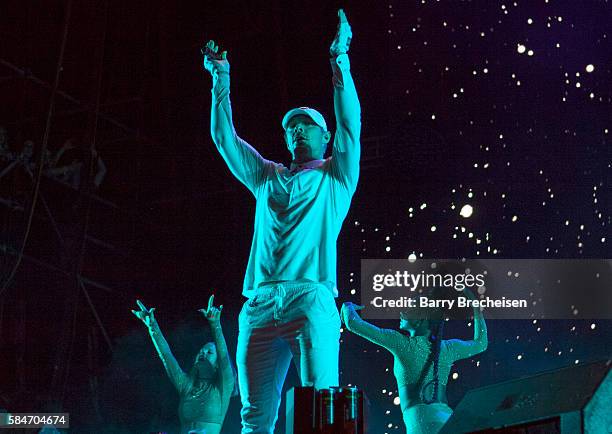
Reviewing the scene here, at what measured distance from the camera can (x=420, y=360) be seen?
19.6ft

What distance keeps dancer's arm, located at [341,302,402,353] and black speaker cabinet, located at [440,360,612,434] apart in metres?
2.74

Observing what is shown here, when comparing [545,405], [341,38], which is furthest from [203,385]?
[545,405]

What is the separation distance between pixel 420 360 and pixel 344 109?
7.51 ft

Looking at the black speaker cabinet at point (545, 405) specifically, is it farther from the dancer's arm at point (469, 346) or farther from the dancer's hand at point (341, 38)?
the dancer's arm at point (469, 346)

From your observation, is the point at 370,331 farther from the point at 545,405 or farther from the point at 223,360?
the point at 545,405

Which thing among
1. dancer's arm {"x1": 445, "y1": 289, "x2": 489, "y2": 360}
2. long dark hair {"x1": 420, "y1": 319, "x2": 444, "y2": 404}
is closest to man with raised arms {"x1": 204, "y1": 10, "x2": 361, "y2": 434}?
long dark hair {"x1": 420, "y1": 319, "x2": 444, "y2": 404}

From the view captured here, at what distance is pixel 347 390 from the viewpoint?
10.2 feet

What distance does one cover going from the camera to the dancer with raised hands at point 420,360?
18.8 ft

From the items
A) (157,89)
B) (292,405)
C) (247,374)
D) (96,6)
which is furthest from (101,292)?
(292,405)

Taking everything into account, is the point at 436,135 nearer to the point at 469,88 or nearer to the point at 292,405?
the point at 469,88

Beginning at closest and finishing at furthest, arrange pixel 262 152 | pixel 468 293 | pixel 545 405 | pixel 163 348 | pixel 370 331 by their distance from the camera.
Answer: pixel 545 405, pixel 370 331, pixel 163 348, pixel 468 293, pixel 262 152

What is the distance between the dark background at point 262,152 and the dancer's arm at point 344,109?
3592mm

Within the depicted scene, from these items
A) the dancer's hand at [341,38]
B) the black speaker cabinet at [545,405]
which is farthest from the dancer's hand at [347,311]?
the black speaker cabinet at [545,405]

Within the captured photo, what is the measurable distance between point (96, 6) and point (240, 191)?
7.46 ft
